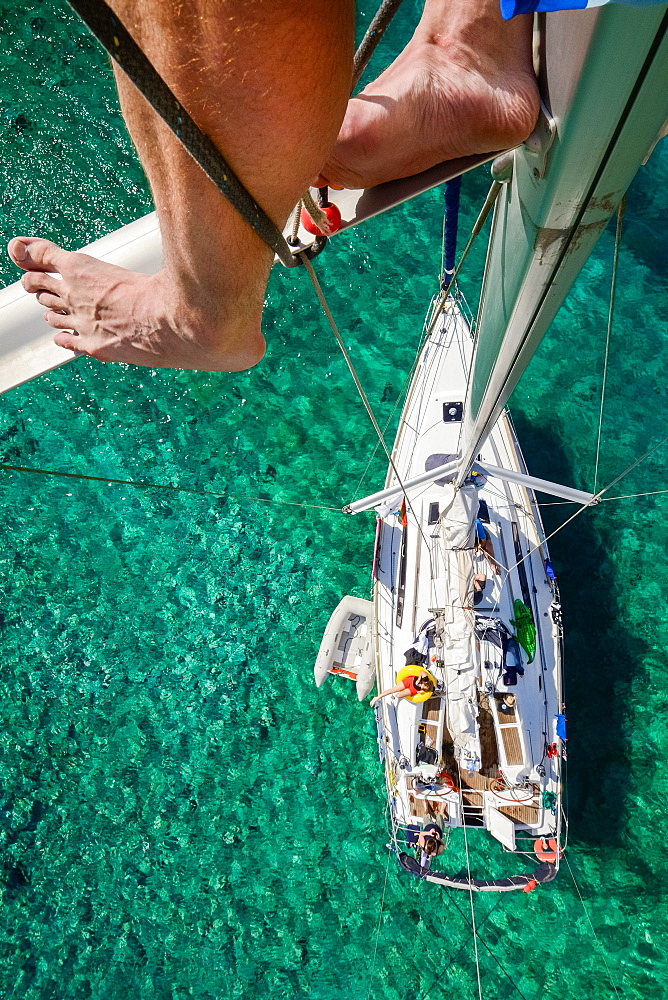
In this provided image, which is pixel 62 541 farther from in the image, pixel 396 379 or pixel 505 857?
pixel 505 857

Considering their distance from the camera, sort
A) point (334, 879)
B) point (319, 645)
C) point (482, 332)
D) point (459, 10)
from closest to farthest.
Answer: point (459, 10), point (482, 332), point (334, 879), point (319, 645)

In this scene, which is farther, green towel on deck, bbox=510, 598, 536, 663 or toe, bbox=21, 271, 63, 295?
green towel on deck, bbox=510, 598, 536, 663

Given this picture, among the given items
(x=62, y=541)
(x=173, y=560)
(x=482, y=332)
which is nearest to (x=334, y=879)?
(x=173, y=560)

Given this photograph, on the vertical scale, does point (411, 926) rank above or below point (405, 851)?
below

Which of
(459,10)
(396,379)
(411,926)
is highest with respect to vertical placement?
(396,379)

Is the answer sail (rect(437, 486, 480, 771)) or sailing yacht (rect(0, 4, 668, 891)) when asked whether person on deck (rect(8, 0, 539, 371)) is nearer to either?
sailing yacht (rect(0, 4, 668, 891))

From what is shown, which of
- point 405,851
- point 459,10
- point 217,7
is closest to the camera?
point 217,7

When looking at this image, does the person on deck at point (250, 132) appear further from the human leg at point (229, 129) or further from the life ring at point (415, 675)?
the life ring at point (415, 675)

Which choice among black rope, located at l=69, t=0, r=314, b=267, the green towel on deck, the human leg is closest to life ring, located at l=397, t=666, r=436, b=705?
the green towel on deck
